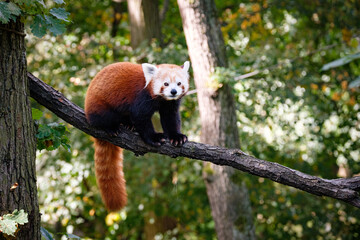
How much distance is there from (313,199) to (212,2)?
161 inches

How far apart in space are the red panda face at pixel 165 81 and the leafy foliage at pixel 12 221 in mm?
1532

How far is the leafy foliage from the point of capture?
202 cm

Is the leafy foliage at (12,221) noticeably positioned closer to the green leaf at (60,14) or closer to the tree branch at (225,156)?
the tree branch at (225,156)

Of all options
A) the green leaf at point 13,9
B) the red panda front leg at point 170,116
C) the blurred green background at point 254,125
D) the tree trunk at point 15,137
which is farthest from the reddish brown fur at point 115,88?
the blurred green background at point 254,125

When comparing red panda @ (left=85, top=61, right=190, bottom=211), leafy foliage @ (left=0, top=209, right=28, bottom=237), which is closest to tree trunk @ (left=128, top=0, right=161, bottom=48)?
red panda @ (left=85, top=61, right=190, bottom=211)

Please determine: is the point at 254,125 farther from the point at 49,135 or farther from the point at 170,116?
the point at 49,135

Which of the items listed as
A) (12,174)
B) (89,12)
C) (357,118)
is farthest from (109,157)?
(89,12)

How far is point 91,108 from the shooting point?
10.5 ft

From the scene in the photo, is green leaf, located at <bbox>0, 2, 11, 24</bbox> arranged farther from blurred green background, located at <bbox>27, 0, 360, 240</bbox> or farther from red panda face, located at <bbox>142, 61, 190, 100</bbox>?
blurred green background, located at <bbox>27, 0, 360, 240</bbox>

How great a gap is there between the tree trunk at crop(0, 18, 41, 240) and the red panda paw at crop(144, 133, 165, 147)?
1036mm

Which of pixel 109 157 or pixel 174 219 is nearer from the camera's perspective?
pixel 109 157

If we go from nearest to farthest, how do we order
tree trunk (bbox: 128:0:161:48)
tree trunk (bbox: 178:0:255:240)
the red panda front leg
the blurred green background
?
the red panda front leg < tree trunk (bbox: 178:0:255:240) < the blurred green background < tree trunk (bbox: 128:0:161:48)

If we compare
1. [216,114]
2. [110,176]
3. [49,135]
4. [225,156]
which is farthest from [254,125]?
[49,135]

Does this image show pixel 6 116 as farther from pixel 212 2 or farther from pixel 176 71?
pixel 212 2
